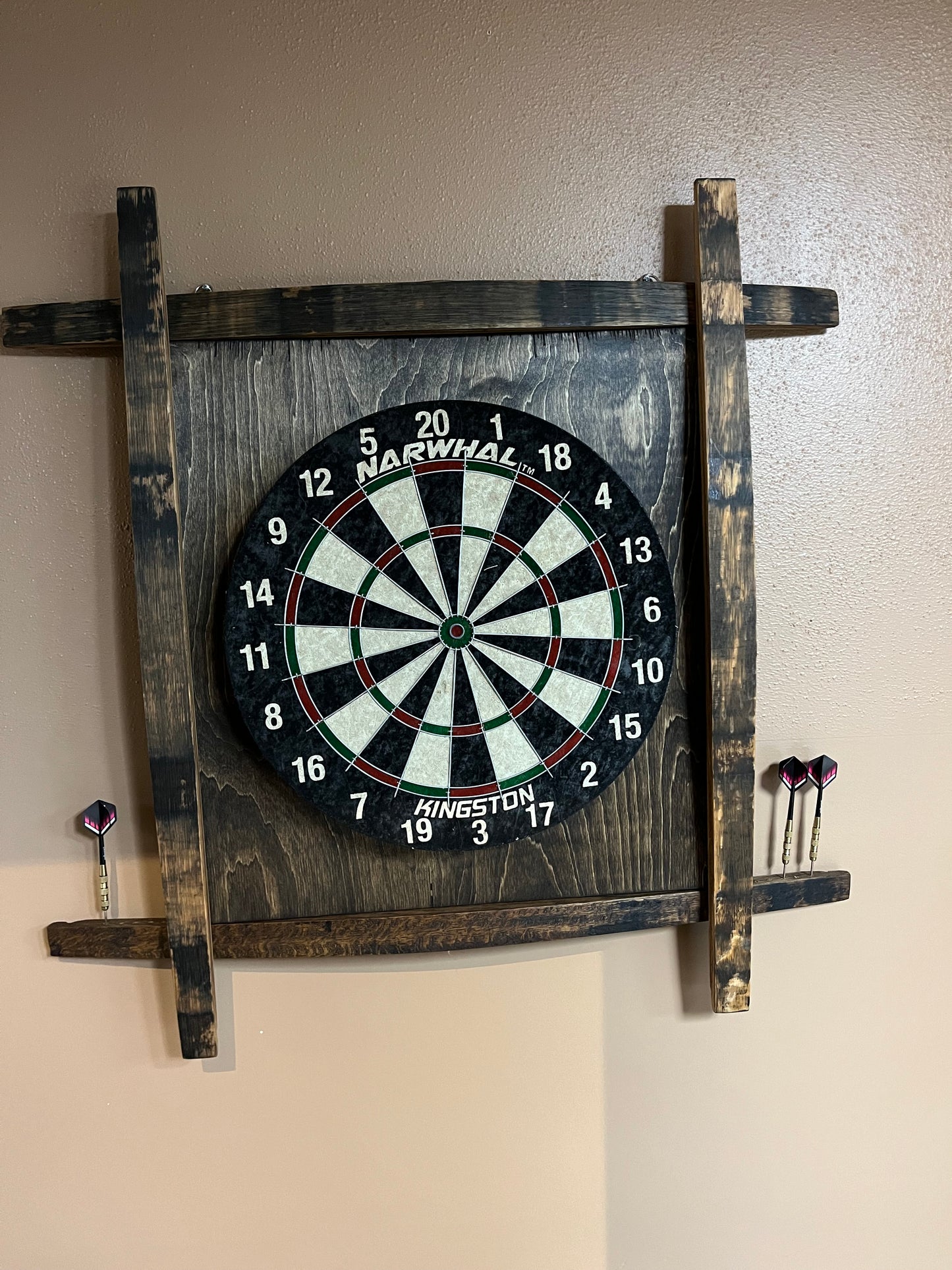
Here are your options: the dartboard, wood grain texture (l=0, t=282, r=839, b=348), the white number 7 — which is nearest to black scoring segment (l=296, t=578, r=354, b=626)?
the dartboard

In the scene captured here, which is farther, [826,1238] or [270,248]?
[826,1238]

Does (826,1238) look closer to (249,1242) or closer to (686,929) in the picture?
(686,929)

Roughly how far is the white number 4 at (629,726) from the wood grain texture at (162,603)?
26.2 inches

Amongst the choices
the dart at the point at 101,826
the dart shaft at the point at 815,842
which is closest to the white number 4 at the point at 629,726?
the dart shaft at the point at 815,842

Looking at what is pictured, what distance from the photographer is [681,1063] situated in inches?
64.2

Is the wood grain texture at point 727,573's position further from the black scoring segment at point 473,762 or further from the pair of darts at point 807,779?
the black scoring segment at point 473,762

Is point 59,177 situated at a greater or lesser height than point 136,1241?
greater

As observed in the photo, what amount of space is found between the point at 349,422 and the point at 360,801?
601 mm

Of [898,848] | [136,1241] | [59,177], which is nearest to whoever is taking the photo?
[59,177]

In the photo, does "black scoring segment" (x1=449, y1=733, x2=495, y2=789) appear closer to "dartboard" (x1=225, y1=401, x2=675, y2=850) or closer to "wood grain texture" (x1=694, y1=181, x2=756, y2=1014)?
"dartboard" (x1=225, y1=401, x2=675, y2=850)

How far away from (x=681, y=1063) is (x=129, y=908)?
3.31ft

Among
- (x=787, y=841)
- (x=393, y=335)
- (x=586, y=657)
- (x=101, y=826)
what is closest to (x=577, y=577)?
(x=586, y=657)

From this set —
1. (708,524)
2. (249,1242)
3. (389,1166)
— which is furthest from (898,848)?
(249,1242)

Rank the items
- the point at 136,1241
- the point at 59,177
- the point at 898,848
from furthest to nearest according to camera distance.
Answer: the point at 898,848 → the point at 136,1241 → the point at 59,177
